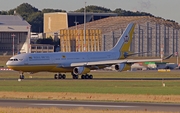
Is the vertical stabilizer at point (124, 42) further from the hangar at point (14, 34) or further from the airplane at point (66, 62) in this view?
the hangar at point (14, 34)

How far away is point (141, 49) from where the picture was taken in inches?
6580

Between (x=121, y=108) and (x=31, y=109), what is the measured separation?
5441 millimetres

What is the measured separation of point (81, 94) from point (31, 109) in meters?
13.6

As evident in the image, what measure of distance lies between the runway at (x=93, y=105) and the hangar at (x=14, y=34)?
129m

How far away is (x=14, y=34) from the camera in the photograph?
176625 mm

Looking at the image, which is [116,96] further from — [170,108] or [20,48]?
[20,48]

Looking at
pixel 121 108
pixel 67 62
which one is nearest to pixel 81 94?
pixel 121 108

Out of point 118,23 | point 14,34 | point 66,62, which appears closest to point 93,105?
point 66,62

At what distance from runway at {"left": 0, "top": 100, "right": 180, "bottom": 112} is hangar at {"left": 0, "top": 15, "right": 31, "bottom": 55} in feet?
422

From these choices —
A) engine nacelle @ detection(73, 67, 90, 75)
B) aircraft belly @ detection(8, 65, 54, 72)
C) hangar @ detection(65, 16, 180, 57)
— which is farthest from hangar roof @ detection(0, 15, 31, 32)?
aircraft belly @ detection(8, 65, 54, 72)

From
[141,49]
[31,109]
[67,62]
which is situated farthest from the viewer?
[141,49]

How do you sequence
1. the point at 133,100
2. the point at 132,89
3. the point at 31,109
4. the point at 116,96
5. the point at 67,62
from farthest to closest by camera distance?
the point at 67,62
the point at 132,89
the point at 116,96
the point at 133,100
the point at 31,109

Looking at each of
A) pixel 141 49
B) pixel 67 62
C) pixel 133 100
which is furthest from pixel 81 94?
pixel 141 49

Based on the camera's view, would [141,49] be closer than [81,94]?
No
